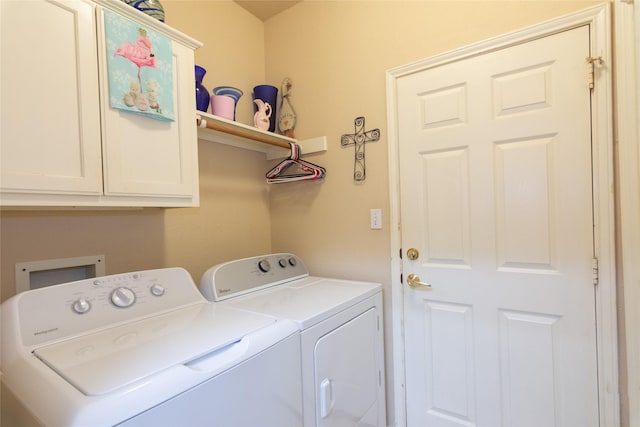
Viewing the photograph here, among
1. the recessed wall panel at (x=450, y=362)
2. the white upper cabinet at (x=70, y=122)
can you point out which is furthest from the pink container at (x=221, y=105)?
the recessed wall panel at (x=450, y=362)

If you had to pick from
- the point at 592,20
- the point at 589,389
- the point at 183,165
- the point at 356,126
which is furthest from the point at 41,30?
the point at 589,389

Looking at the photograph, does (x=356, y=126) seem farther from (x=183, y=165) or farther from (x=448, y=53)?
(x=183, y=165)

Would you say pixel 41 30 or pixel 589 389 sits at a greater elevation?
pixel 41 30

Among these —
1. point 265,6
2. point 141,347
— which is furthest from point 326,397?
point 265,6

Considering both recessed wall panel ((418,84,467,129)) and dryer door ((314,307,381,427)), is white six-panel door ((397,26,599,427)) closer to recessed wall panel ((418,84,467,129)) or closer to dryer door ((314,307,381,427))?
recessed wall panel ((418,84,467,129))

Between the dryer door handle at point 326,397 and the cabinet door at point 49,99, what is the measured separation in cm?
108

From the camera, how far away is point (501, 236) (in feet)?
4.73

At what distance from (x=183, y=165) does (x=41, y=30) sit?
0.57 meters

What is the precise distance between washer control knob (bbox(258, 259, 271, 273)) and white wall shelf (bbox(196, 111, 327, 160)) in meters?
0.72

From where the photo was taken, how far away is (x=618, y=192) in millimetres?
1206

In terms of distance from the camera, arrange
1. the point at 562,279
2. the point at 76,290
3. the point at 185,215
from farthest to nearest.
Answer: the point at 185,215 → the point at 562,279 → the point at 76,290

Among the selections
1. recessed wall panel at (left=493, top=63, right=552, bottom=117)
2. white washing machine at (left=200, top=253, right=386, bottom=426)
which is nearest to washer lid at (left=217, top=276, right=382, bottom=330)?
white washing machine at (left=200, top=253, right=386, bottom=426)

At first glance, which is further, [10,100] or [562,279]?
[562,279]

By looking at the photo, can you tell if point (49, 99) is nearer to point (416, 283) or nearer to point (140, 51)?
point (140, 51)
